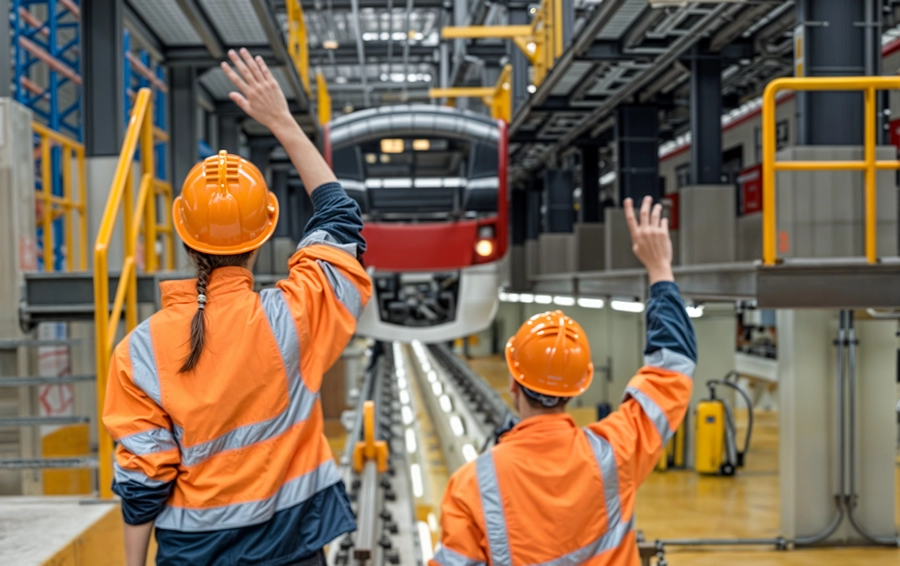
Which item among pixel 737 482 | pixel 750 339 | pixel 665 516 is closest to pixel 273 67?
pixel 665 516

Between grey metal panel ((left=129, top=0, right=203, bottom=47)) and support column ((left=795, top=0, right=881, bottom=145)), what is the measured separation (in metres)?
5.49

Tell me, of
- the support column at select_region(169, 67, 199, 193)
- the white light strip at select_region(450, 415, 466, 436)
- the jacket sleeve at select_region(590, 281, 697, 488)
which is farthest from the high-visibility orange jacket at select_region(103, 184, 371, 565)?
the white light strip at select_region(450, 415, 466, 436)

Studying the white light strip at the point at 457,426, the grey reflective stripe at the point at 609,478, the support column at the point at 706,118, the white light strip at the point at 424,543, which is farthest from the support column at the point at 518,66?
the grey reflective stripe at the point at 609,478

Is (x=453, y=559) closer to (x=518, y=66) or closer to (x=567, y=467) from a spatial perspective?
(x=567, y=467)

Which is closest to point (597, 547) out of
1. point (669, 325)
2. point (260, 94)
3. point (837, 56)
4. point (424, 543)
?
point (669, 325)

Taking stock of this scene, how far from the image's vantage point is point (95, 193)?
275 inches

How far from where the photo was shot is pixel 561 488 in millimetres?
2096

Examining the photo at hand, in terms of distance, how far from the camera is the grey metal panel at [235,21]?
827 centimetres

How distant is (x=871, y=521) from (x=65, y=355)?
23.6ft

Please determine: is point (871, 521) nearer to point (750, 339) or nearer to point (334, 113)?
point (750, 339)

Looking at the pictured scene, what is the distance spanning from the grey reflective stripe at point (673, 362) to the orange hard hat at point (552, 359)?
0.17 m

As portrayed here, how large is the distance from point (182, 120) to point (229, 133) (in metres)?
3.99

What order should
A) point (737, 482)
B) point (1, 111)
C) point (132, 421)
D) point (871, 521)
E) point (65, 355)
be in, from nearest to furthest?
point (132, 421) < point (1, 111) < point (871, 521) < point (65, 355) < point (737, 482)

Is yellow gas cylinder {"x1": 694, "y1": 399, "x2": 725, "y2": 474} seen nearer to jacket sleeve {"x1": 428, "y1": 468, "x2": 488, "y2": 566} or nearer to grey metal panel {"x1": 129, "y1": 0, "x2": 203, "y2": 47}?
grey metal panel {"x1": 129, "y1": 0, "x2": 203, "y2": 47}
